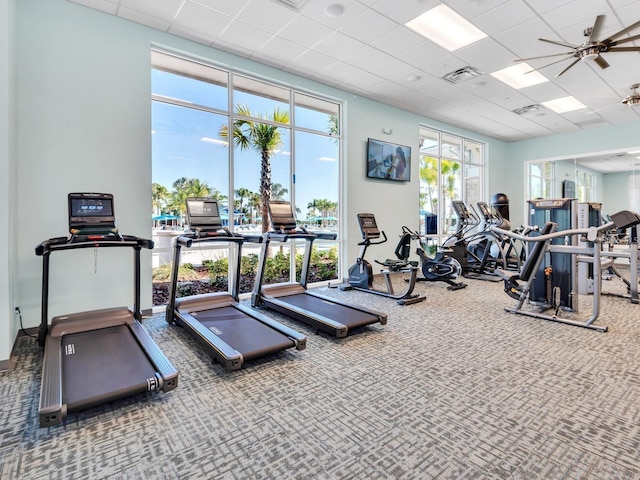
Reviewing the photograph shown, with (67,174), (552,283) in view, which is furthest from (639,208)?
(67,174)

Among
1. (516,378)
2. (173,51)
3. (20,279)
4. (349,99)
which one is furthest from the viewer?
(349,99)

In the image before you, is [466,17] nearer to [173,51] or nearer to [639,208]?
[173,51]

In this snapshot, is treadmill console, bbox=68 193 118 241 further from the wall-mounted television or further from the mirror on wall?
the mirror on wall

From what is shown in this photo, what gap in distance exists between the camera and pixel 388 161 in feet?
24.4

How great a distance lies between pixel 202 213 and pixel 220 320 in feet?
4.37

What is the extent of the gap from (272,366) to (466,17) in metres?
4.69

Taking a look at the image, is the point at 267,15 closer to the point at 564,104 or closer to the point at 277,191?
the point at 277,191

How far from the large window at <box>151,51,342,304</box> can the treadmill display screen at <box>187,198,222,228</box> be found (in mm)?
885

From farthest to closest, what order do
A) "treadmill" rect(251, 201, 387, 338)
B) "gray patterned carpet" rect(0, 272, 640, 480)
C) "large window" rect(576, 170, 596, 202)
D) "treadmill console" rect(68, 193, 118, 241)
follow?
"large window" rect(576, 170, 596, 202) → "treadmill" rect(251, 201, 387, 338) → "treadmill console" rect(68, 193, 118, 241) → "gray patterned carpet" rect(0, 272, 640, 480)

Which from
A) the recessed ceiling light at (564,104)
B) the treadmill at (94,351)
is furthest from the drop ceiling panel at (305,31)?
the recessed ceiling light at (564,104)

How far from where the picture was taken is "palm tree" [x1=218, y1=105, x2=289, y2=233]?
5.46 meters

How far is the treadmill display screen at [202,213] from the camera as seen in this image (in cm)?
408

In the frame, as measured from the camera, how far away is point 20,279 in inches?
144

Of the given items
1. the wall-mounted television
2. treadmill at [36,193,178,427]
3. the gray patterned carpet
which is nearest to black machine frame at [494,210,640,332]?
the gray patterned carpet
